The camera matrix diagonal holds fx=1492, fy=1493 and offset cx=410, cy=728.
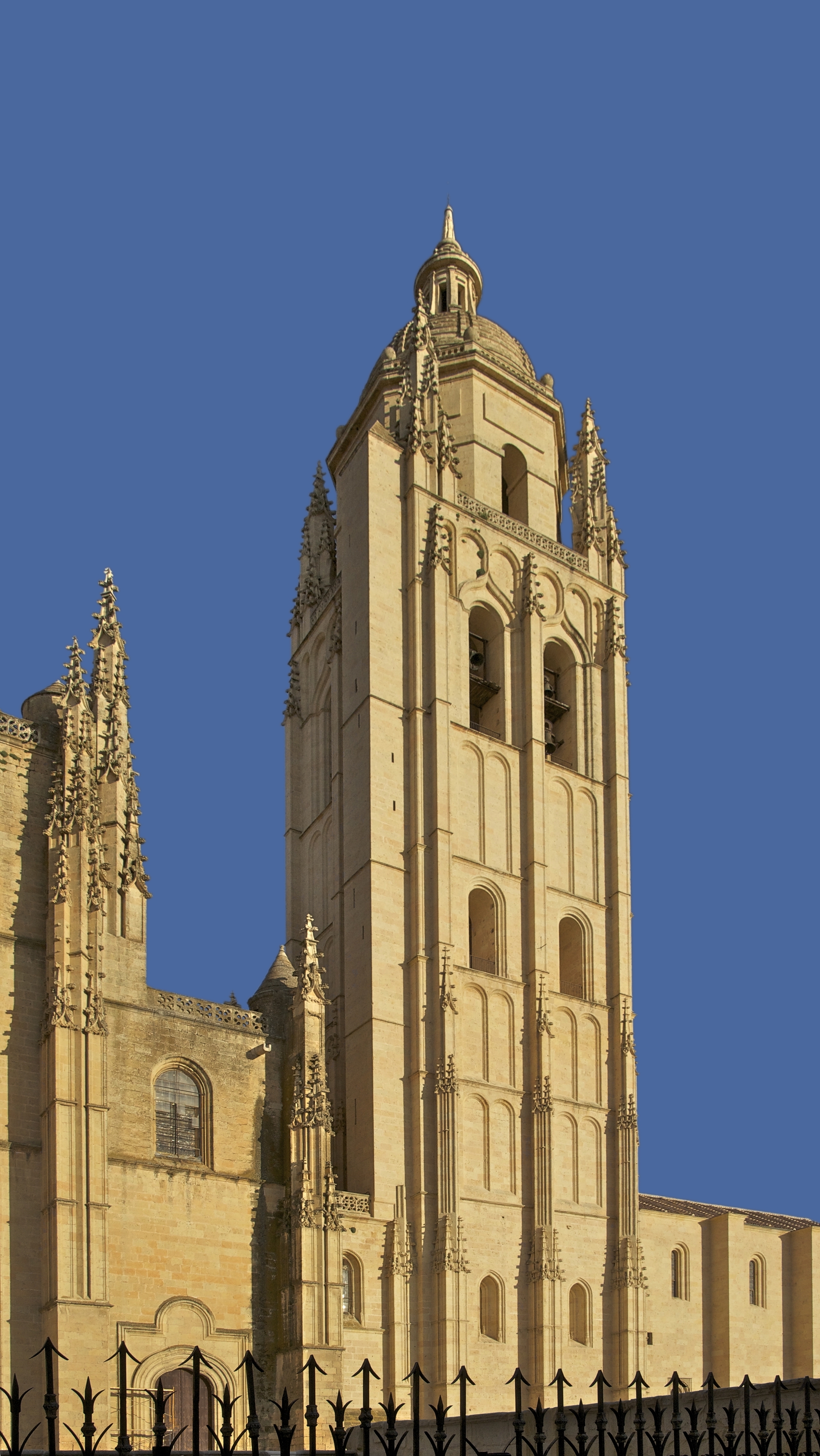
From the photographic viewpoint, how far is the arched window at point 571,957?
4178cm

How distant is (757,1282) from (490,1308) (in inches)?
504

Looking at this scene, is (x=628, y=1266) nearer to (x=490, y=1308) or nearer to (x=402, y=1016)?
(x=490, y=1308)

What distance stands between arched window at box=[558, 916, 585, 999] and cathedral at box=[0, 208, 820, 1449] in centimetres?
9

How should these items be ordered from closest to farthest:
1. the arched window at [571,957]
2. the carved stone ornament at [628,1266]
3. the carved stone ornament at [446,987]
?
1. the carved stone ornament at [446,987]
2. the carved stone ornament at [628,1266]
3. the arched window at [571,957]

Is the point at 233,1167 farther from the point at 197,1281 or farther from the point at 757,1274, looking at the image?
the point at 757,1274

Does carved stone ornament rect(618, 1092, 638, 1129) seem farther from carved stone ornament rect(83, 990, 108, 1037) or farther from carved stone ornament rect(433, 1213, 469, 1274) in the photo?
carved stone ornament rect(83, 990, 108, 1037)

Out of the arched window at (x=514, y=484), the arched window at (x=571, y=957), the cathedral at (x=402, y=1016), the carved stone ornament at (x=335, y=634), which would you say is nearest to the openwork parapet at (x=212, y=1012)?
the cathedral at (x=402, y=1016)

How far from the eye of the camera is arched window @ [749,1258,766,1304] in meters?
44.6

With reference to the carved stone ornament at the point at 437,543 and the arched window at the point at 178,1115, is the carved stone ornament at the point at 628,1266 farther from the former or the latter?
the carved stone ornament at the point at 437,543

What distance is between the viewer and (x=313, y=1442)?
26.6 feet

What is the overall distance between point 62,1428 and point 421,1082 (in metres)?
12.3

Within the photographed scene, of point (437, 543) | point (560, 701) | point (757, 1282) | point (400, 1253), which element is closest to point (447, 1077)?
point (400, 1253)

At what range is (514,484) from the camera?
47.8 m

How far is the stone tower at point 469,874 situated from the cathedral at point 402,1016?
0.34 feet
